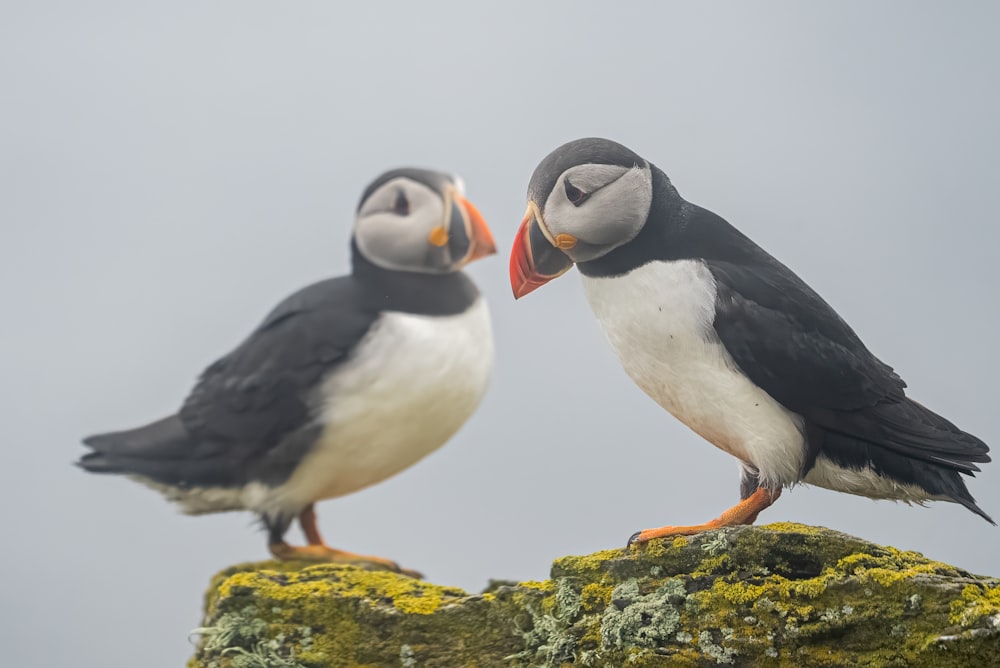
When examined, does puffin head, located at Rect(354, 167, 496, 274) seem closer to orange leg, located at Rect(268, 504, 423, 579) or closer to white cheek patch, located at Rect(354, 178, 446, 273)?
white cheek patch, located at Rect(354, 178, 446, 273)

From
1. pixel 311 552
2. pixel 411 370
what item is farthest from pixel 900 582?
pixel 311 552

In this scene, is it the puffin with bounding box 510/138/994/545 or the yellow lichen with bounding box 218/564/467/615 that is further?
the yellow lichen with bounding box 218/564/467/615

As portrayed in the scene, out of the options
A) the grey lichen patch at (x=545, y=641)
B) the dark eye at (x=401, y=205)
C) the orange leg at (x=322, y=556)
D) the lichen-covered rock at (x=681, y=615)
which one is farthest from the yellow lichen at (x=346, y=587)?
the dark eye at (x=401, y=205)

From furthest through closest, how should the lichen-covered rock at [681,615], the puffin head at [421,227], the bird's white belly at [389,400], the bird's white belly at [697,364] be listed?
1. the puffin head at [421,227]
2. the bird's white belly at [389,400]
3. the bird's white belly at [697,364]
4. the lichen-covered rock at [681,615]

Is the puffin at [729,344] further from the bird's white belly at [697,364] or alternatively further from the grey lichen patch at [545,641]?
the grey lichen patch at [545,641]

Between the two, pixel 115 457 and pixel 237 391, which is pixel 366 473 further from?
pixel 115 457

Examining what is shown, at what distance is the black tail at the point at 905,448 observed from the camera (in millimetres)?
2969

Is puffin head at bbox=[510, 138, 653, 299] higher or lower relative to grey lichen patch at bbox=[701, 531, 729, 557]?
higher

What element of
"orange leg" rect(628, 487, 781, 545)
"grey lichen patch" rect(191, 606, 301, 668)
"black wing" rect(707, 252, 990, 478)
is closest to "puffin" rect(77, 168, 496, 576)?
"grey lichen patch" rect(191, 606, 301, 668)

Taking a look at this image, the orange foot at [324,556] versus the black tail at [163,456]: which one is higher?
the black tail at [163,456]

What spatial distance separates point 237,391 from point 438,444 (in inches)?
31.3

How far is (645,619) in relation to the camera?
→ 292 cm

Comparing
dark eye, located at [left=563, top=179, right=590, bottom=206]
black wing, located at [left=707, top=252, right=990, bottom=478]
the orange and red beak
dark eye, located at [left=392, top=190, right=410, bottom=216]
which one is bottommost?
black wing, located at [left=707, top=252, right=990, bottom=478]

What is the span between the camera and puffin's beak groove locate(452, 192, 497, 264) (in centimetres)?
438
